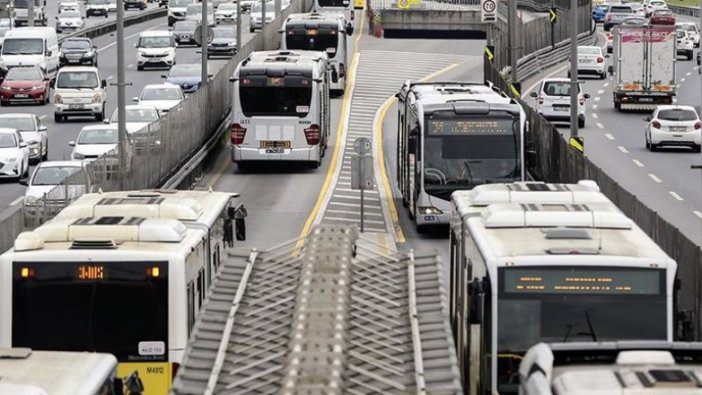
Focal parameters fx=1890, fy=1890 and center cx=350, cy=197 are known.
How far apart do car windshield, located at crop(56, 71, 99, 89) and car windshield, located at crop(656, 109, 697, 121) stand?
19.3 meters

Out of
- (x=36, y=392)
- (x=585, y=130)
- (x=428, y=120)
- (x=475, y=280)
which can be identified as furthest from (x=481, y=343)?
(x=585, y=130)

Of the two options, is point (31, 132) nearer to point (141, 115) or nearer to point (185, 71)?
point (141, 115)

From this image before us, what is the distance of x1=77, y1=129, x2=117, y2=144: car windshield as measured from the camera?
48219mm

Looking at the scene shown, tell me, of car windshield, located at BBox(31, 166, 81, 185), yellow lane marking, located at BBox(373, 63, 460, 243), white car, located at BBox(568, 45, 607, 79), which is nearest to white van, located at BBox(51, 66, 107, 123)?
yellow lane marking, located at BBox(373, 63, 460, 243)

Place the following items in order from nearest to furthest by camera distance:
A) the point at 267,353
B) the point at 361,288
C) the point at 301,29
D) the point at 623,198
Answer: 1. the point at 267,353
2. the point at 361,288
3. the point at 623,198
4. the point at 301,29

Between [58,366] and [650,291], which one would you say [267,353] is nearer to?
[58,366]

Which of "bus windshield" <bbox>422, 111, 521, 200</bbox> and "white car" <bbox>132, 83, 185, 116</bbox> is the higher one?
"bus windshield" <bbox>422, 111, 521, 200</bbox>

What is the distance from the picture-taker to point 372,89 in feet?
236

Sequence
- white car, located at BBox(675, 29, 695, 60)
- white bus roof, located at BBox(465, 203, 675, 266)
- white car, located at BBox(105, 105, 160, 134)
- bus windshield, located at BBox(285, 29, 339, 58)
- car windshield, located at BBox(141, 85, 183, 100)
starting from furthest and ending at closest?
white car, located at BBox(675, 29, 695, 60) < bus windshield, located at BBox(285, 29, 339, 58) < car windshield, located at BBox(141, 85, 183, 100) < white car, located at BBox(105, 105, 160, 134) < white bus roof, located at BBox(465, 203, 675, 266)

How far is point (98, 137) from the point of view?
159ft

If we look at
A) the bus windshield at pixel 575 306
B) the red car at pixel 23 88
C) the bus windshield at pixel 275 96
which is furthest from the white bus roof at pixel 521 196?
the red car at pixel 23 88

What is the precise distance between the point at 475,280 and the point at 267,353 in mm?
4963

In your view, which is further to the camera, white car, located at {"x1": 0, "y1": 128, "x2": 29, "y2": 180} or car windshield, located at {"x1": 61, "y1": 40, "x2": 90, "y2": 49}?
car windshield, located at {"x1": 61, "y1": 40, "x2": 90, "y2": 49}

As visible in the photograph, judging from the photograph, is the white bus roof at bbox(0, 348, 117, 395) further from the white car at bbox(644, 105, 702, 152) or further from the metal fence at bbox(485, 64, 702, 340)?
the white car at bbox(644, 105, 702, 152)
